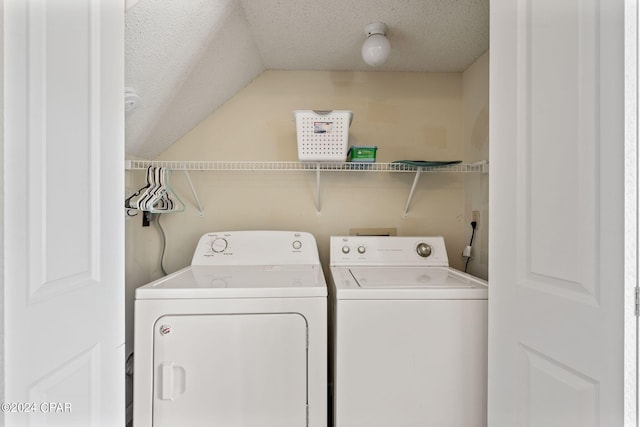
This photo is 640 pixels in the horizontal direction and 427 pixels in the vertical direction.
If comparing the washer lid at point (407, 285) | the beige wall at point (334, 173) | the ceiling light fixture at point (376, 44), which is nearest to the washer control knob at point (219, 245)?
the beige wall at point (334, 173)

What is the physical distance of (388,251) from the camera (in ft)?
6.16

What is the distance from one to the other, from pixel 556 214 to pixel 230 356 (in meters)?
1.28

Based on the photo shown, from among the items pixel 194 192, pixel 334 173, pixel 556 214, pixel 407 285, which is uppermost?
pixel 334 173

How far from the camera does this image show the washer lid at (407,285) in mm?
1306

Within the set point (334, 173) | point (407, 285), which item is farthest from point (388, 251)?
point (334, 173)

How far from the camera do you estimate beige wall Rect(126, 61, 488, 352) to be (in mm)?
2062

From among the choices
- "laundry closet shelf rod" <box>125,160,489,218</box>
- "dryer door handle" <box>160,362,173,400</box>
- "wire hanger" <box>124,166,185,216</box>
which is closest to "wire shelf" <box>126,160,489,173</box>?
"laundry closet shelf rod" <box>125,160,489,218</box>

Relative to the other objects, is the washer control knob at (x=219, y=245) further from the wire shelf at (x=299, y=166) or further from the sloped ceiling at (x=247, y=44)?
the sloped ceiling at (x=247, y=44)

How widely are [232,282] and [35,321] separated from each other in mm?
805

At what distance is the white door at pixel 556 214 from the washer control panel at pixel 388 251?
0.71m

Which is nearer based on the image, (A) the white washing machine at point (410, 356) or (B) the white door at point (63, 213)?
(B) the white door at point (63, 213)

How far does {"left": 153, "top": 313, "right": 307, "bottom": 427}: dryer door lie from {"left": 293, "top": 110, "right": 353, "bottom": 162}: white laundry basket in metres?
0.91

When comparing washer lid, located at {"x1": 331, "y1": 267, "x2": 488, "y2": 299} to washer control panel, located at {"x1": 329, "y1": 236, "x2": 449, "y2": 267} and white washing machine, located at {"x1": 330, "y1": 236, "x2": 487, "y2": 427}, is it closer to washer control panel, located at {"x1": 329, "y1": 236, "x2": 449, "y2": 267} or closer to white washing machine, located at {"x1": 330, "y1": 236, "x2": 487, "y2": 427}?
white washing machine, located at {"x1": 330, "y1": 236, "x2": 487, "y2": 427}

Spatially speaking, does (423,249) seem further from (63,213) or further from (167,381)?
(63,213)
